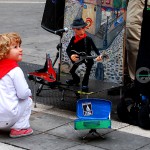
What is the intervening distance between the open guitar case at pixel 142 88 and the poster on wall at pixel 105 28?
60 cm

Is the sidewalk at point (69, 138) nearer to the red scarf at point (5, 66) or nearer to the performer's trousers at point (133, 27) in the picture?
the red scarf at point (5, 66)

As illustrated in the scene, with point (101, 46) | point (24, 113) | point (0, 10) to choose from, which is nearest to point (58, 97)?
point (101, 46)

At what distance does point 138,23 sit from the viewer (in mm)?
8805

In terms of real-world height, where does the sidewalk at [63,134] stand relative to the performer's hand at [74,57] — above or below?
below

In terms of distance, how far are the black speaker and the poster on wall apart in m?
0.16

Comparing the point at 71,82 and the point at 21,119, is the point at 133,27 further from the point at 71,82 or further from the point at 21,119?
the point at 21,119

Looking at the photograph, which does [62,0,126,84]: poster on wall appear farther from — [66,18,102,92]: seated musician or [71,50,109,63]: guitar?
[66,18,102,92]: seated musician

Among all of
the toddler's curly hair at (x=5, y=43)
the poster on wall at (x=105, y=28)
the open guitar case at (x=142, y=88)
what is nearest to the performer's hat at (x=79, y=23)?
the poster on wall at (x=105, y=28)

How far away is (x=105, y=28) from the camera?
8.51 meters

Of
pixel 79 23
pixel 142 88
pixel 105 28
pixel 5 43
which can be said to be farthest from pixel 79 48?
pixel 5 43

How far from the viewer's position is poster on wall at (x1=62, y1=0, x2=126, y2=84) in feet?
27.5

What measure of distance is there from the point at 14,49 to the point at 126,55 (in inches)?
68.6

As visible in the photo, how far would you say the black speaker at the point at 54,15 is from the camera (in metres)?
8.92

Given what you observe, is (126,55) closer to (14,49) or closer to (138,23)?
(138,23)
